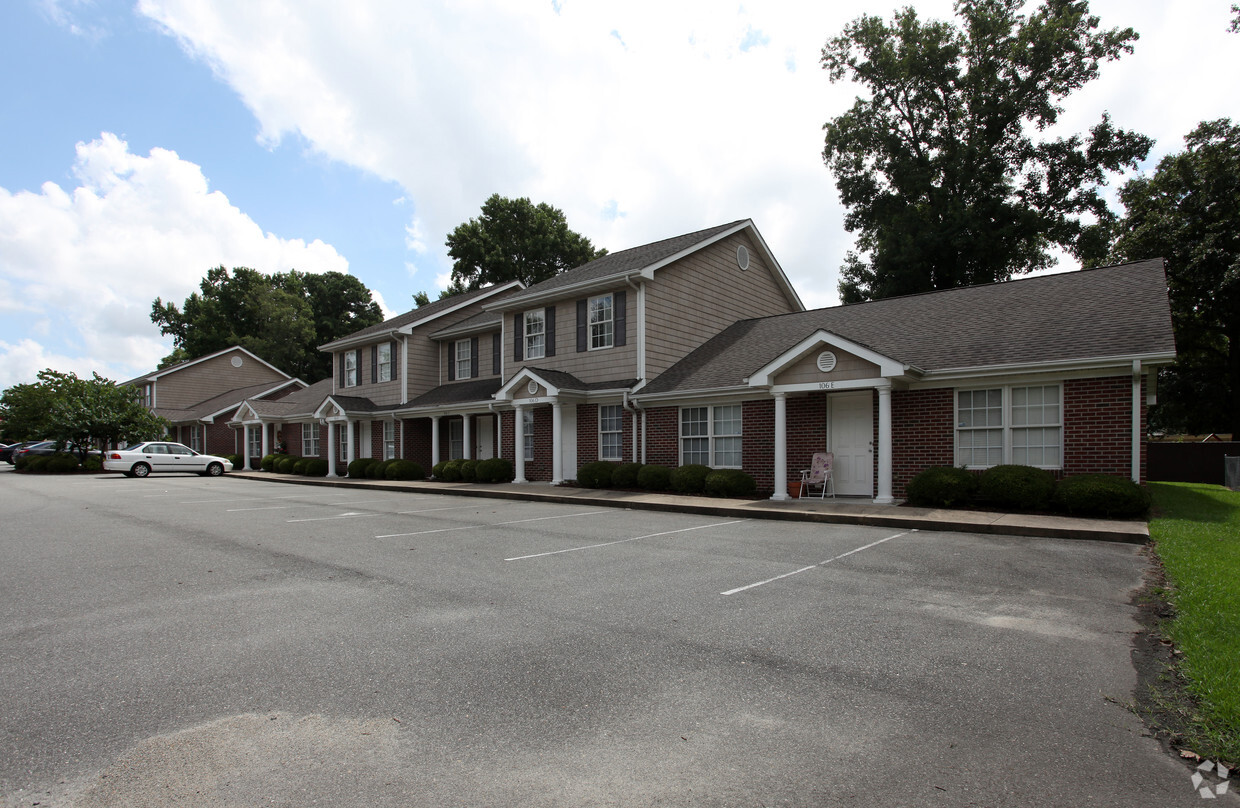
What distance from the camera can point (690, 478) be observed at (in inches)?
613

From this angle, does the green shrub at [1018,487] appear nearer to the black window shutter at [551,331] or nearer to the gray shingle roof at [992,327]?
the gray shingle roof at [992,327]

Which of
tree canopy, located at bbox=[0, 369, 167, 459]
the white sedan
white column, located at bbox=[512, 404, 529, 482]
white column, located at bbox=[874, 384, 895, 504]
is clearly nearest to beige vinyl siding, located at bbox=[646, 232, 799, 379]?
white column, located at bbox=[512, 404, 529, 482]

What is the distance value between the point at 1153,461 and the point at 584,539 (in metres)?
20.5

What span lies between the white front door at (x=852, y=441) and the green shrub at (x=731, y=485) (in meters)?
1.86

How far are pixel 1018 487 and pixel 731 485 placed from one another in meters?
5.54

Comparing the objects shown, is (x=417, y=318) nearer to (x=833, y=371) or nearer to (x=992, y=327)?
(x=833, y=371)

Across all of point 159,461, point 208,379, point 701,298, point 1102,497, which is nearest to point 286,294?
point 208,379

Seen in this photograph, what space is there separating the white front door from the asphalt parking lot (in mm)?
5916

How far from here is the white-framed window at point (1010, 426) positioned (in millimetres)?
12289

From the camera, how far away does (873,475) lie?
14.2 meters

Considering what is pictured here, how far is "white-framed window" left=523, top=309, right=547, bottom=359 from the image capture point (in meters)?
21.0

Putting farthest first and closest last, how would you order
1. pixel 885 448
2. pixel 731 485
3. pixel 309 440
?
1. pixel 309 440
2. pixel 731 485
3. pixel 885 448

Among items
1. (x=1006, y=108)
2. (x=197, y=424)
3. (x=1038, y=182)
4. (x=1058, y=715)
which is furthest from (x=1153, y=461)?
(x=197, y=424)

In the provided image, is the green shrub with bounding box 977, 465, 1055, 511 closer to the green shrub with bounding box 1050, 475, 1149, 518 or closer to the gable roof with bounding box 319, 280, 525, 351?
the green shrub with bounding box 1050, 475, 1149, 518
